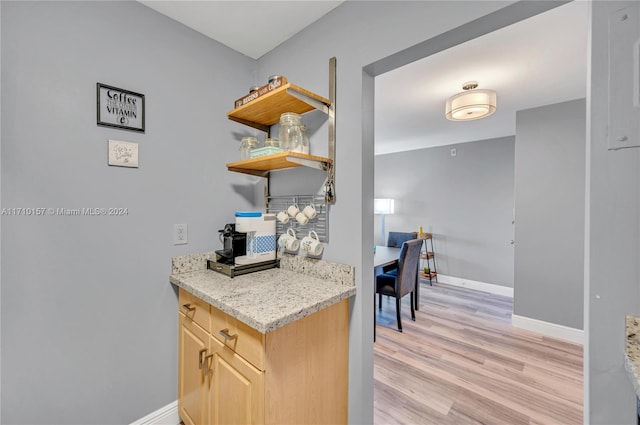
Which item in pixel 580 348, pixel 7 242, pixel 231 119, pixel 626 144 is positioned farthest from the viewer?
pixel 580 348

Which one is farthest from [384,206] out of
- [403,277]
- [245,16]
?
[245,16]

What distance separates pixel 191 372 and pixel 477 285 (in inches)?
169

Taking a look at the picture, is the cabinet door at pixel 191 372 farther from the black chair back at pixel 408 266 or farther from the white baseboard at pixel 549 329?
the white baseboard at pixel 549 329

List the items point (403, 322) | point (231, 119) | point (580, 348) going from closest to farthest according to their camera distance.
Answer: point (231, 119), point (580, 348), point (403, 322)

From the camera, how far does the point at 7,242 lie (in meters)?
1.05

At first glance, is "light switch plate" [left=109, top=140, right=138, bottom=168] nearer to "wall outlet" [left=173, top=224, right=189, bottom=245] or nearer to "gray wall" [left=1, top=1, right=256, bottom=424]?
"gray wall" [left=1, top=1, right=256, bottom=424]

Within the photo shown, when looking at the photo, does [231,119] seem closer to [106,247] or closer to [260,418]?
[106,247]

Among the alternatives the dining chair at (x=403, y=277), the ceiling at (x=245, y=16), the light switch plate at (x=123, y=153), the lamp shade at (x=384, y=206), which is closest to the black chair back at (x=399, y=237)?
the lamp shade at (x=384, y=206)

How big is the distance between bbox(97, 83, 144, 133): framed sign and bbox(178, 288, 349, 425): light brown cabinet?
3.10ft

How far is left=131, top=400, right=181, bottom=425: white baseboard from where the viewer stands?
4.56 ft

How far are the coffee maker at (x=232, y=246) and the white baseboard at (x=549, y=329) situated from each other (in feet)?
10.2

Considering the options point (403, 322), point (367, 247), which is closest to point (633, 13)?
point (367, 247)

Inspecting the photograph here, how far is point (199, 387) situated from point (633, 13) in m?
2.13

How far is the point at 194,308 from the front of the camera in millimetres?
1318
